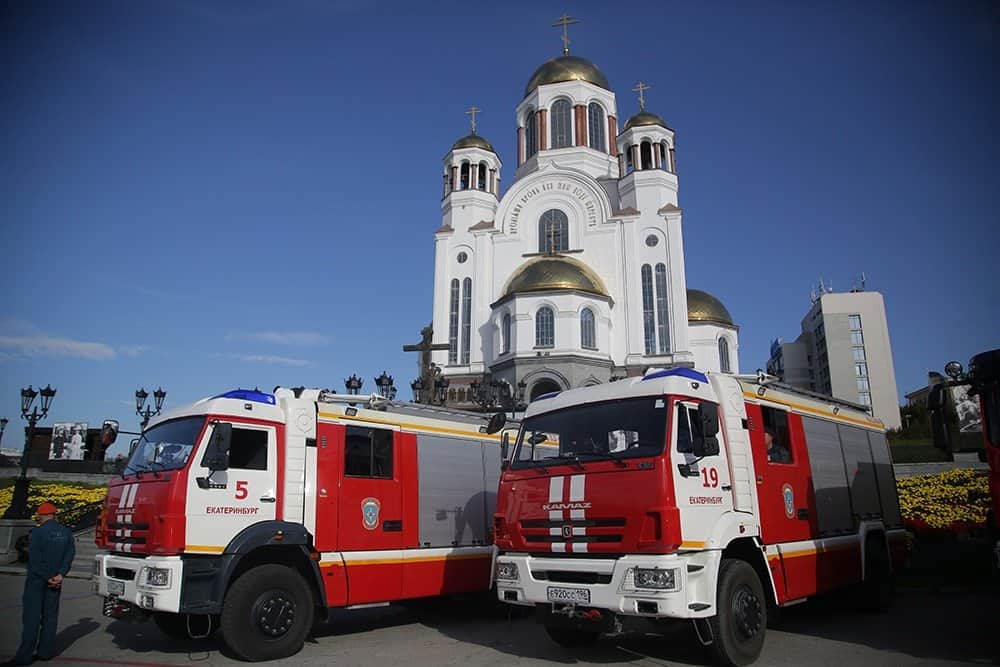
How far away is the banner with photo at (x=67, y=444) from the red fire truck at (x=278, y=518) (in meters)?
21.0

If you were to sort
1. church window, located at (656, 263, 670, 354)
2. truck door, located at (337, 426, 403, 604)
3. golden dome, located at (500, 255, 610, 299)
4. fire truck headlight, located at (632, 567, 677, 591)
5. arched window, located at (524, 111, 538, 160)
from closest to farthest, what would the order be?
fire truck headlight, located at (632, 567, 677, 591), truck door, located at (337, 426, 403, 604), golden dome, located at (500, 255, 610, 299), church window, located at (656, 263, 670, 354), arched window, located at (524, 111, 538, 160)

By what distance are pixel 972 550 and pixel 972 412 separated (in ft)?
13.8

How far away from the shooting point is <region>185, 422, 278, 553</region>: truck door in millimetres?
6605

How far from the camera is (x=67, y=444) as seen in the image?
84.7ft

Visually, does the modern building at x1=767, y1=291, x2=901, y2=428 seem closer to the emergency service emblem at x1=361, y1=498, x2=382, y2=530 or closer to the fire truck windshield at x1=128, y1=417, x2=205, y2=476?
the emergency service emblem at x1=361, y1=498, x2=382, y2=530

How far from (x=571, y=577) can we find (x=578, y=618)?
14.1 inches

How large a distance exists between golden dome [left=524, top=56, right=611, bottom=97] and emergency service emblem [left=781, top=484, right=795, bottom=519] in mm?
37842

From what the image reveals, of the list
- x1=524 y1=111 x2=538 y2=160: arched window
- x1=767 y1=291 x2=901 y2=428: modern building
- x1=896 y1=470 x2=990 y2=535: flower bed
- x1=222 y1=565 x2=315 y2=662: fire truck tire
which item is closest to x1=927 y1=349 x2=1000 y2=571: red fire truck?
x1=896 y1=470 x2=990 y2=535: flower bed

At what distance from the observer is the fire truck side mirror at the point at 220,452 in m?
A: 6.80

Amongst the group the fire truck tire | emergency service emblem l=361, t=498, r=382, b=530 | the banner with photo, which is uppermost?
the banner with photo

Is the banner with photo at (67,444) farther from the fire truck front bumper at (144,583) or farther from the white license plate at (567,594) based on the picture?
the white license plate at (567,594)

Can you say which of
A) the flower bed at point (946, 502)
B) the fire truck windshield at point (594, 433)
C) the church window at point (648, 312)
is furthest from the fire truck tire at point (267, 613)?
the church window at point (648, 312)

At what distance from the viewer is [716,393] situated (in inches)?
271

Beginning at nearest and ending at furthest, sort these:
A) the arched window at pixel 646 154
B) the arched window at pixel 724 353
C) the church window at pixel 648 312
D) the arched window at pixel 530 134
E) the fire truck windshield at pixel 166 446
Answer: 1. the fire truck windshield at pixel 166 446
2. the church window at pixel 648 312
3. the arched window at pixel 646 154
4. the arched window at pixel 724 353
5. the arched window at pixel 530 134
